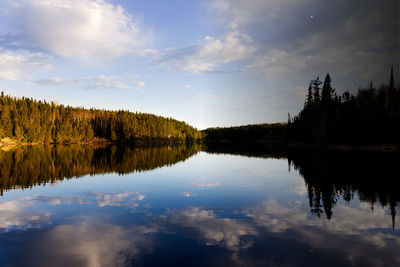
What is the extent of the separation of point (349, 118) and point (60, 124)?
5434 inches

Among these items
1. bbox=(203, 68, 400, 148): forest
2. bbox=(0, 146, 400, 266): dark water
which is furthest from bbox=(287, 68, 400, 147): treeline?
bbox=(0, 146, 400, 266): dark water

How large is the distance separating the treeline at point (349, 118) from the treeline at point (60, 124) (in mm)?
111379

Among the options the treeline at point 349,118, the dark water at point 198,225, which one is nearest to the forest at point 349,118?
the treeline at point 349,118

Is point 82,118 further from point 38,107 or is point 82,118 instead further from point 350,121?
point 350,121

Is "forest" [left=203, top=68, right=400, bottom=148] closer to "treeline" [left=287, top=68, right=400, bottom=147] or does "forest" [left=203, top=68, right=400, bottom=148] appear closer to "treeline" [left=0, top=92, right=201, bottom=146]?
"treeline" [left=287, top=68, right=400, bottom=147]

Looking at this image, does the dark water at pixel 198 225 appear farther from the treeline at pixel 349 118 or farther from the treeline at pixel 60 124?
the treeline at pixel 60 124

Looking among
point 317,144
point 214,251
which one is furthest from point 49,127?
point 214,251

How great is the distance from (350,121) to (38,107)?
15049 cm

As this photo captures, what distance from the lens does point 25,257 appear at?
33.0ft

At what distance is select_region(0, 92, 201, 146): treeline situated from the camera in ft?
388

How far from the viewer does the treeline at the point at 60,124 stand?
118125mm

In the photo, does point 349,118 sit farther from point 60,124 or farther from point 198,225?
point 60,124

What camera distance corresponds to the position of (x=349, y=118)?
3612 inches

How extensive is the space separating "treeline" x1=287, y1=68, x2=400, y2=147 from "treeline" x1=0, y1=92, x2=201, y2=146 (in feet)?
365
